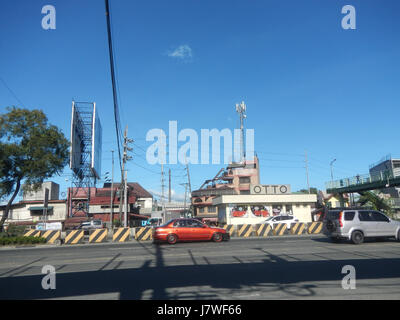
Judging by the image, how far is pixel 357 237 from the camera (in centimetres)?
1529

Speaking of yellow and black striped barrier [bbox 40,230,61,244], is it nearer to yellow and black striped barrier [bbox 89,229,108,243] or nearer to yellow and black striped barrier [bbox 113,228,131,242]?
yellow and black striped barrier [bbox 89,229,108,243]

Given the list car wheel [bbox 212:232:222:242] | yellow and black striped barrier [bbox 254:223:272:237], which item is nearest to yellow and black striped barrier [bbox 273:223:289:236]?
yellow and black striped barrier [bbox 254:223:272:237]

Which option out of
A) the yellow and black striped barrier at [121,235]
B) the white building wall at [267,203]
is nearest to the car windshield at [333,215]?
the yellow and black striped barrier at [121,235]

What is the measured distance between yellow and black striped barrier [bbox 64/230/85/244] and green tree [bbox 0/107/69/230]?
1046 centimetres

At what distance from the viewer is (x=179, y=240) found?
17.8m

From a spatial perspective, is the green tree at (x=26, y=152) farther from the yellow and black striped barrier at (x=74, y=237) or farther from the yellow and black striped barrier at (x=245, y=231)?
the yellow and black striped barrier at (x=245, y=231)

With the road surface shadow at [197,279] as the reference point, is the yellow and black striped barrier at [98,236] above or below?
below


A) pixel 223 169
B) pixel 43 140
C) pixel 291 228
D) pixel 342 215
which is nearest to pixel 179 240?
pixel 342 215

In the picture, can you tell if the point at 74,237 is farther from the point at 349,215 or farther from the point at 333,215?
the point at 349,215

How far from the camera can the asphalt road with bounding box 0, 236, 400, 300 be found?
21.6 ft

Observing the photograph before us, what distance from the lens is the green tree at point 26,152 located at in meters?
28.6

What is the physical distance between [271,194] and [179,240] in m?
20.7

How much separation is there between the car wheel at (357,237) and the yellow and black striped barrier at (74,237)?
1685cm
